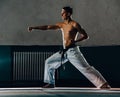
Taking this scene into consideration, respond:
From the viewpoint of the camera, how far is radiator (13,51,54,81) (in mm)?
13555

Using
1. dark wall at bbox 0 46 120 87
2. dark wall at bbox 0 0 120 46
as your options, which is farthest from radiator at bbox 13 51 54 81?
dark wall at bbox 0 0 120 46

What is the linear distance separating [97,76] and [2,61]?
4582 millimetres

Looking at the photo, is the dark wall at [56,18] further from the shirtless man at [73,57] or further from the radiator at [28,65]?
the shirtless man at [73,57]

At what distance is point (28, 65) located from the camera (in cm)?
1366

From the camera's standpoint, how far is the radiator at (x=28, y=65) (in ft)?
44.5

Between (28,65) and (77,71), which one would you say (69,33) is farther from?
(28,65)

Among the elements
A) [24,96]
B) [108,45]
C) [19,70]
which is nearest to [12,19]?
[19,70]

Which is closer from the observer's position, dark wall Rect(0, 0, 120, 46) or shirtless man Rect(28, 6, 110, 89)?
shirtless man Rect(28, 6, 110, 89)

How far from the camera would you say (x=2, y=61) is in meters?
13.5

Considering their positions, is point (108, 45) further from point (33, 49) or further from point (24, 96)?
point (24, 96)

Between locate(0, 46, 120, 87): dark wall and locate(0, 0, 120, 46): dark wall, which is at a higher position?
locate(0, 0, 120, 46): dark wall

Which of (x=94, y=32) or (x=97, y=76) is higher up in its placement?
(x=94, y=32)

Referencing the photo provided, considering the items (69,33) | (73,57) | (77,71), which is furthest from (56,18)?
(73,57)

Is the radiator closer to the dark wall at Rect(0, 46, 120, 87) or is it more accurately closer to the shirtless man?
the dark wall at Rect(0, 46, 120, 87)
